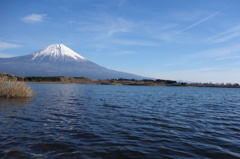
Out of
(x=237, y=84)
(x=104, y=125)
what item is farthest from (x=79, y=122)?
(x=237, y=84)

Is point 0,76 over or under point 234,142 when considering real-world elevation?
over

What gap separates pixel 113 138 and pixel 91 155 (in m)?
2.51

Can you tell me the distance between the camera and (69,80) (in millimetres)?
152500

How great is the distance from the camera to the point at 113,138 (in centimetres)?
982

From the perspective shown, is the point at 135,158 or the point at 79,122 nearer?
the point at 135,158

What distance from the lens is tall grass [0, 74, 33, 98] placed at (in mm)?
26750

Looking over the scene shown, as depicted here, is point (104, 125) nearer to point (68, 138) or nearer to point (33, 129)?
point (68, 138)

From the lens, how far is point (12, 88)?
89.0ft

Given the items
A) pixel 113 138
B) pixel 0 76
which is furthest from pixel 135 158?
pixel 0 76

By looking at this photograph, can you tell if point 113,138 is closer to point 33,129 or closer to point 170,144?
point 170,144

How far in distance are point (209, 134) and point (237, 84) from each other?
17597cm

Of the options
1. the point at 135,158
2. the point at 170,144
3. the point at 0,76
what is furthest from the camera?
the point at 0,76

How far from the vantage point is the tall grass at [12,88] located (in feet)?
87.8

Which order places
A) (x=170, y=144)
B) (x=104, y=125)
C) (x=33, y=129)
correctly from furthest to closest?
(x=104, y=125) < (x=33, y=129) < (x=170, y=144)
